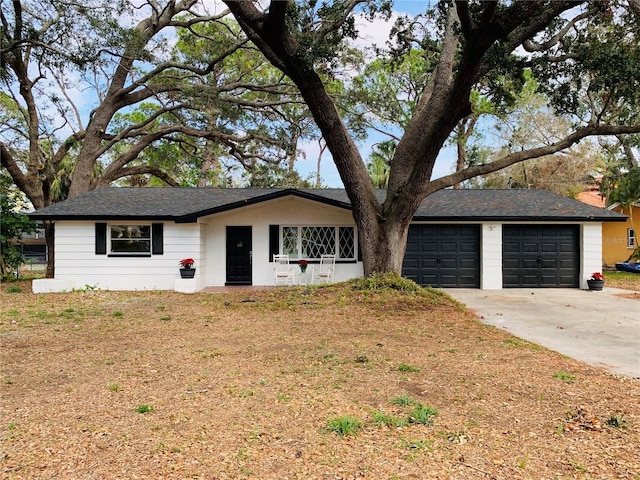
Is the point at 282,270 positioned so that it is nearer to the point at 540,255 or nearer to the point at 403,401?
the point at 540,255

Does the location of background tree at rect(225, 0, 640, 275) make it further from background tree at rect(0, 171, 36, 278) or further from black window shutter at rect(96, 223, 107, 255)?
background tree at rect(0, 171, 36, 278)

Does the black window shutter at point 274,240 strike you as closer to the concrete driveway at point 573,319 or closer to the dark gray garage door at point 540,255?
the concrete driveway at point 573,319

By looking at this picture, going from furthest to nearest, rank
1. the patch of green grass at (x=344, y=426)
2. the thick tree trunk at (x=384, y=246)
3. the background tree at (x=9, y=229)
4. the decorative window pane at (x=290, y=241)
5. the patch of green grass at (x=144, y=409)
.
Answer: the background tree at (x=9, y=229)
the decorative window pane at (x=290, y=241)
the thick tree trunk at (x=384, y=246)
the patch of green grass at (x=144, y=409)
the patch of green grass at (x=344, y=426)

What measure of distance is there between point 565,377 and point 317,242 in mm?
9596

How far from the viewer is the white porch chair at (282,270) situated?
1313 cm

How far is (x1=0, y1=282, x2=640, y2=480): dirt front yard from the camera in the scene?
2.75 m

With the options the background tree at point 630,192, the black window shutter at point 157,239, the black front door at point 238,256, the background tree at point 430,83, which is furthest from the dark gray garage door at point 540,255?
the black window shutter at point 157,239

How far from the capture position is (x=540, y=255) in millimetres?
13406

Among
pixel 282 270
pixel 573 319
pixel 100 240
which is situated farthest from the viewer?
pixel 282 270

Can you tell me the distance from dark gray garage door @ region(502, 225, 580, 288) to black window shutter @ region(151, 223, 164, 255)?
10608 millimetres

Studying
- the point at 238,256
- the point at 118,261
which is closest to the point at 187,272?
the point at 238,256

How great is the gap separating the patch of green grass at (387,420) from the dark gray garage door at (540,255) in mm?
11221

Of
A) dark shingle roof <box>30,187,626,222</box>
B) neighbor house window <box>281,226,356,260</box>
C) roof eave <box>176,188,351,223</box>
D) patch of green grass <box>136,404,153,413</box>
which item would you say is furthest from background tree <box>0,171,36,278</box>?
patch of green grass <box>136,404,153,413</box>

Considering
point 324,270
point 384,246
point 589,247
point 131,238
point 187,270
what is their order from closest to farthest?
point 384,246, point 187,270, point 131,238, point 589,247, point 324,270
